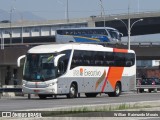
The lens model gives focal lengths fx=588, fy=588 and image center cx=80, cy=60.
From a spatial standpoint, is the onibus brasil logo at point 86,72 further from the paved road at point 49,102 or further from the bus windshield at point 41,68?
the paved road at point 49,102

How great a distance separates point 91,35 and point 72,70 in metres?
54.2

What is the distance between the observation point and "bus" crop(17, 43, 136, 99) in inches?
1405

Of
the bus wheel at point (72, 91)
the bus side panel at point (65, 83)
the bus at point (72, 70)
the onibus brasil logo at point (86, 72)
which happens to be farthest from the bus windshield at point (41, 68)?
the onibus brasil logo at point (86, 72)

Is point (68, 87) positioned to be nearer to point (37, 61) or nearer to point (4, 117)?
point (37, 61)

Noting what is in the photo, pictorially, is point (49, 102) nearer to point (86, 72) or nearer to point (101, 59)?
point (86, 72)

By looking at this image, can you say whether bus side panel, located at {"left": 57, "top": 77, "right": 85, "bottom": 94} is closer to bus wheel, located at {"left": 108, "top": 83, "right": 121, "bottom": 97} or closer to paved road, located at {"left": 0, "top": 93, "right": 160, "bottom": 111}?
paved road, located at {"left": 0, "top": 93, "right": 160, "bottom": 111}

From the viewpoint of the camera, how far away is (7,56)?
7850 cm

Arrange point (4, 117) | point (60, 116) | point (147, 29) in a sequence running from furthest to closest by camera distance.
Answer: point (147, 29) → point (60, 116) → point (4, 117)

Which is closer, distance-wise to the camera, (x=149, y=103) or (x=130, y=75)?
(x=149, y=103)

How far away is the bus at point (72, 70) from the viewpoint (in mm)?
35688

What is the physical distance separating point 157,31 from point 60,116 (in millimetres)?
117722

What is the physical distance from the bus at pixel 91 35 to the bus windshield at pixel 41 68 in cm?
5215

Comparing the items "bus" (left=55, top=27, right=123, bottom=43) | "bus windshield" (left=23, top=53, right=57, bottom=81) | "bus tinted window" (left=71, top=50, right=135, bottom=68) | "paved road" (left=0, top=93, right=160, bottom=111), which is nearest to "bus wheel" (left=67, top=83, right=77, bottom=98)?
"bus tinted window" (left=71, top=50, right=135, bottom=68)

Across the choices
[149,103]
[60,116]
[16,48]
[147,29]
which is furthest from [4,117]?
[147,29]
